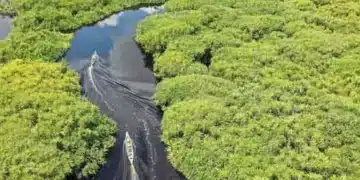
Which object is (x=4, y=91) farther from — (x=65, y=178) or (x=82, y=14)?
(x=82, y=14)

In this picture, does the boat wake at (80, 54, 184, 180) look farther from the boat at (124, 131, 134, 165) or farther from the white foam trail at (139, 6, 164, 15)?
the white foam trail at (139, 6, 164, 15)

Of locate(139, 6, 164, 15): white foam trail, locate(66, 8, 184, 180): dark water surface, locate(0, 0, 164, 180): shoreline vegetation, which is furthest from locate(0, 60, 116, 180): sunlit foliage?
locate(139, 6, 164, 15): white foam trail

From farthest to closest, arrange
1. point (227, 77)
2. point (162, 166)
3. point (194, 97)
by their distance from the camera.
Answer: point (227, 77), point (194, 97), point (162, 166)

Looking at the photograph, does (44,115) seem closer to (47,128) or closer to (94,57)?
(47,128)

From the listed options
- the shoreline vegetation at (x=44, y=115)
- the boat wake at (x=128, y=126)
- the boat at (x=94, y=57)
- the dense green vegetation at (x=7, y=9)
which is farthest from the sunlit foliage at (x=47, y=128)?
the dense green vegetation at (x=7, y=9)

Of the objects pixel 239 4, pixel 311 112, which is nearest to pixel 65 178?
pixel 311 112

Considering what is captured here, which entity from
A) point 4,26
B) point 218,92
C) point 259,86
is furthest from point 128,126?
point 4,26
